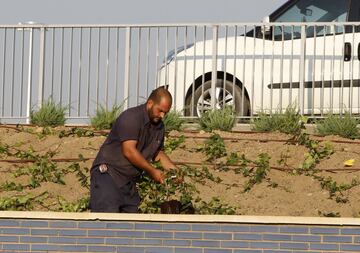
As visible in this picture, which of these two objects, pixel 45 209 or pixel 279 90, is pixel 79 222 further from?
pixel 279 90

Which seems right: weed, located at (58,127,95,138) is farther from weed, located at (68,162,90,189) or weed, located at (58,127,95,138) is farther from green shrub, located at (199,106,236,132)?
green shrub, located at (199,106,236,132)

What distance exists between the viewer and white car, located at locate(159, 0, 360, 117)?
612 inches

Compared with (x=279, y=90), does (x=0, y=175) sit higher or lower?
lower

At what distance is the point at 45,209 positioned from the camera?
1299 centimetres

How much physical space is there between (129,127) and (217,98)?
16.4 feet

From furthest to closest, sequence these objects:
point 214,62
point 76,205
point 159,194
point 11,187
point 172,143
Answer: point 214,62, point 172,143, point 11,187, point 76,205, point 159,194

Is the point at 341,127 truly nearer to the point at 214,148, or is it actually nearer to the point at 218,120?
the point at 218,120

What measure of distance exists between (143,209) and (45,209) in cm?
112

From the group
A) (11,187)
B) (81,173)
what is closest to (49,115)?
(81,173)

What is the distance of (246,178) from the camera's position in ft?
45.0

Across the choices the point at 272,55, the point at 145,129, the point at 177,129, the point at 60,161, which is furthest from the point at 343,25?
the point at 145,129

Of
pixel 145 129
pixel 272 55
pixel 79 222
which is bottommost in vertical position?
pixel 79 222

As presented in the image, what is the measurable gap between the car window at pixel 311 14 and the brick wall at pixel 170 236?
5534 millimetres

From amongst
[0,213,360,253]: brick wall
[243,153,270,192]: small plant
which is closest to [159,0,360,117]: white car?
[243,153,270,192]: small plant
